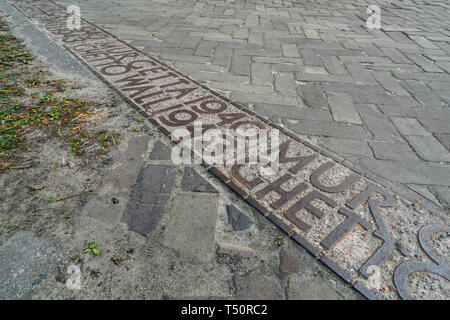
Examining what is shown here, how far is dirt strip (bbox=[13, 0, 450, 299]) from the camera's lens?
1.41 m

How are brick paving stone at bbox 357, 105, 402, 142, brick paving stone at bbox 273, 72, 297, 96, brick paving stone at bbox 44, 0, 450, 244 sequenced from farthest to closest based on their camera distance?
brick paving stone at bbox 273, 72, 297, 96 < brick paving stone at bbox 44, 0, 450, 244 < brick paving stone at bbox 357, 105, 402, 142

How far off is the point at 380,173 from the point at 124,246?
5.95ft

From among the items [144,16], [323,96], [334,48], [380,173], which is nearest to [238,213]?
[380,173]

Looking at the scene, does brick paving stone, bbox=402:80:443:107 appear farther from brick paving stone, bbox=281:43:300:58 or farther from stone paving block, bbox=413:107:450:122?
brick paving stone, bbox=281:43:300:58

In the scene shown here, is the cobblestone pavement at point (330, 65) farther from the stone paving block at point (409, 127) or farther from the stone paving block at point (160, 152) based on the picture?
the stone paving block at point (160, 152)

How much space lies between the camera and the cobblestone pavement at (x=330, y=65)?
234cm

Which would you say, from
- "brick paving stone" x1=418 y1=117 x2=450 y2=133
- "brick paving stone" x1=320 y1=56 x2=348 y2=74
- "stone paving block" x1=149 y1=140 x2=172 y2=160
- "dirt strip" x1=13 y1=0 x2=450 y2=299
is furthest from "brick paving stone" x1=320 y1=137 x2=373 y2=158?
"brick paving stone" x1=320 y1=56 x2=348 y2=74

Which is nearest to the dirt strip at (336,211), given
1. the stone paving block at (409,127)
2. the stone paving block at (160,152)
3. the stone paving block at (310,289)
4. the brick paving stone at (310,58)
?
the stone paving block at (310,289)

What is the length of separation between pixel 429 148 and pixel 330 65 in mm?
1804

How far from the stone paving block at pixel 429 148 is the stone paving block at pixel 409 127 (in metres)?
0.06

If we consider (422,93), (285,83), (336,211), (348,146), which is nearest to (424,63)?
(422,93)

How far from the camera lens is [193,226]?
1619 mm

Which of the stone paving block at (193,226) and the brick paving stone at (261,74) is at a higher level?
the brick paving stone at (261,74)

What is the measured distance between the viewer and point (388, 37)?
4625 mm
